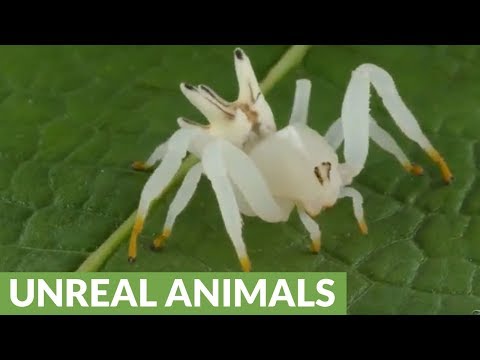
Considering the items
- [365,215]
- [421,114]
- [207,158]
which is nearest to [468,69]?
[421,114]

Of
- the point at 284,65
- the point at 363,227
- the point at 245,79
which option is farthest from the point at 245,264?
the point at 284,65

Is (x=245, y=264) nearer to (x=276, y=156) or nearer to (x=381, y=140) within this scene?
(x=276, y=156)

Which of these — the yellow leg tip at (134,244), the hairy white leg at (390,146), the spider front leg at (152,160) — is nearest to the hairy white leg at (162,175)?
the yellow leg tip at (134,244)

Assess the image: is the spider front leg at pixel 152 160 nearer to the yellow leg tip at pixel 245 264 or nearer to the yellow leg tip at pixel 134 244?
the yellow leg tip at pixel 134 244

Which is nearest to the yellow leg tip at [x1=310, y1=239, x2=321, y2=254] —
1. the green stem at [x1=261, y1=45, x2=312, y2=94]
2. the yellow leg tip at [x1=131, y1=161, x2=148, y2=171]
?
the yellow leg tip at [x1=131, y1=161, x2=148, y2=171]

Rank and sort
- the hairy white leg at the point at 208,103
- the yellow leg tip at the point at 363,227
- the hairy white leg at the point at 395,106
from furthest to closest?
the hairy white leg at the point at 395,106
the hairy white leg at the point at 208,103
the yellow leg tip at the point at 363,227
